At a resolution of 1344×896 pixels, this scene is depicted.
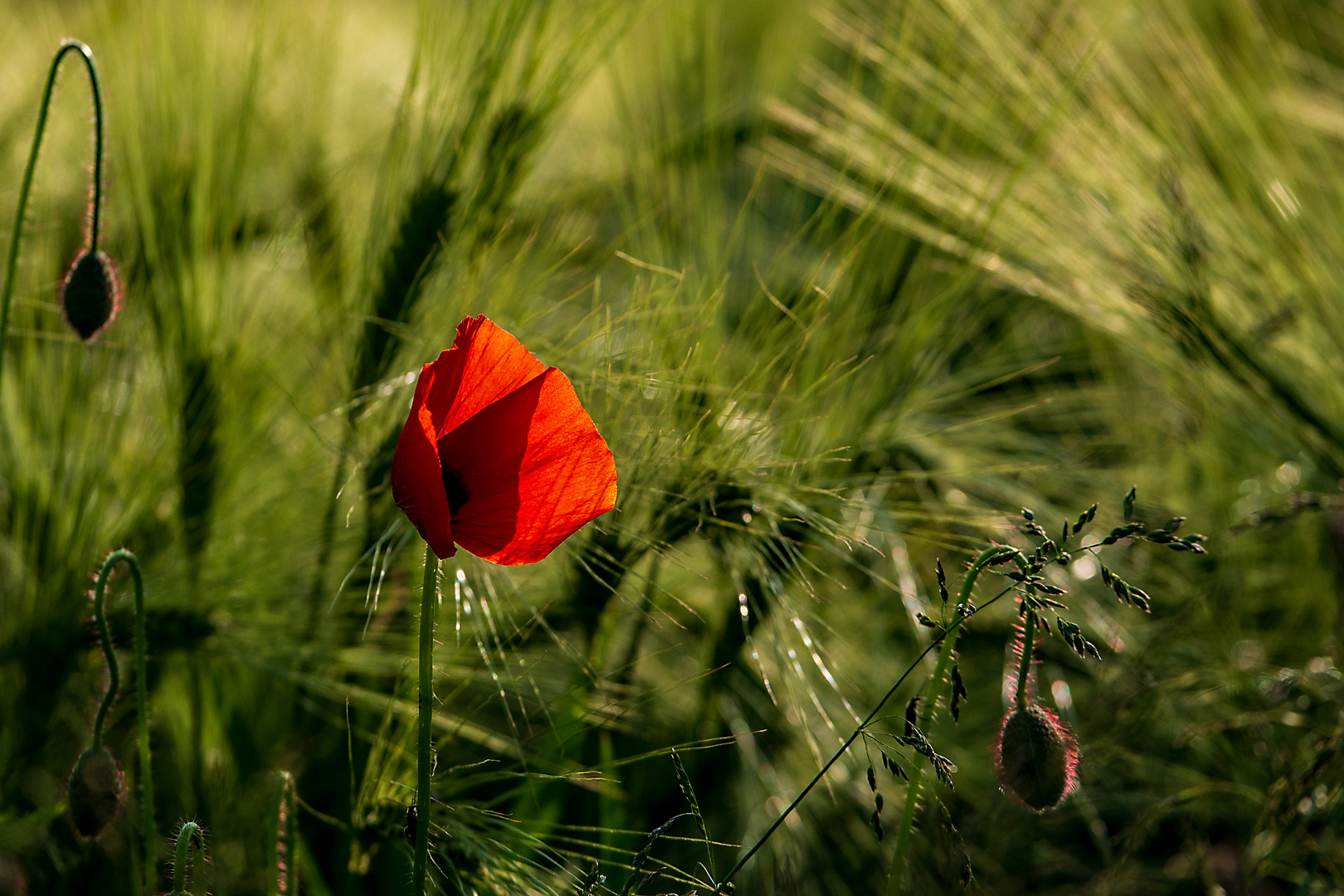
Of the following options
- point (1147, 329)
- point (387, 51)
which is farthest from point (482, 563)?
point (387, 51)

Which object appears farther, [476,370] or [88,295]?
[88,295]

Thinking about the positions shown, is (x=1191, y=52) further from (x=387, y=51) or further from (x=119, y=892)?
(x=387, y=51)

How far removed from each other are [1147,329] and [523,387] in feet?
1.81

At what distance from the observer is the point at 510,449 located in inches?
16.4

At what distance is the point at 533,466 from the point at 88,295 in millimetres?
281

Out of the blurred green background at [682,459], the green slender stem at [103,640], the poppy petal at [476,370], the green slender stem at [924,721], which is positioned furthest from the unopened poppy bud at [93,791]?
the green slender stem at [924,721]

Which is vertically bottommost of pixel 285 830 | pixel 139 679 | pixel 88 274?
pixel 285 830

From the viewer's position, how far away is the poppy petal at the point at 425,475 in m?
0.38

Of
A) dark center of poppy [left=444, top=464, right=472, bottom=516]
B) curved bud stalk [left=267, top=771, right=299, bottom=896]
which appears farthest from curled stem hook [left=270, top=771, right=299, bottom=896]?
dark center of poppy [left=444, top=464, right=472, bottom=516]

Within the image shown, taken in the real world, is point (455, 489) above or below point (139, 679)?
above

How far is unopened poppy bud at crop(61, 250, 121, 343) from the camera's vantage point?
54 cm

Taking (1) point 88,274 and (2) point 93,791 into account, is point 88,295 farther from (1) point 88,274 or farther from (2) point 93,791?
(2) point 93,791

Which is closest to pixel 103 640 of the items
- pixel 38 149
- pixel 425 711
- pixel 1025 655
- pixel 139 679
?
pixel 139 679

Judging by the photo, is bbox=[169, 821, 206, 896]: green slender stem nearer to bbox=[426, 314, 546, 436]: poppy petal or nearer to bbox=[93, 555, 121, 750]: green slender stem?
bbox=[93, 555, 121, 750]: green slender stem
